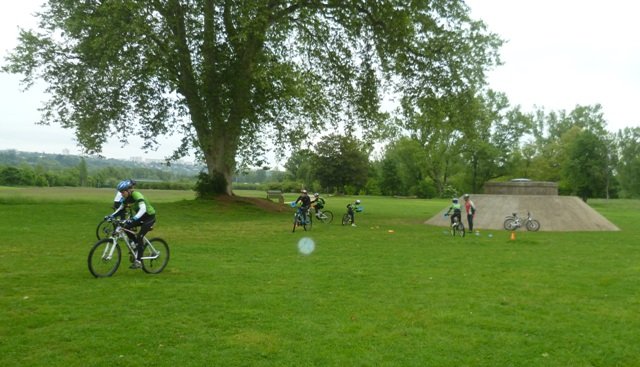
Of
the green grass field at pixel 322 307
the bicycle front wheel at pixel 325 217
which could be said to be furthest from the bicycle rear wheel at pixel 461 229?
the bicycle front wheel at pixel 325 217

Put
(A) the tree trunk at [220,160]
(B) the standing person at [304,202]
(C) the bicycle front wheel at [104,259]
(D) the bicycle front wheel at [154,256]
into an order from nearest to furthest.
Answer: (C) the bicycle front wheel at [104,259] < (D) the bicycle front wheel at [154,256] < (B) the standing person at [304,202] < (A) the tree trunk at [220,160]

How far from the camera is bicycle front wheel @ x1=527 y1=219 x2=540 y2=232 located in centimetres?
2494

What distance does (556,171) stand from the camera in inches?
3034

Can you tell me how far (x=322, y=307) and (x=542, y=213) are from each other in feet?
70.4

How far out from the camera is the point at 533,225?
2500 centimetres

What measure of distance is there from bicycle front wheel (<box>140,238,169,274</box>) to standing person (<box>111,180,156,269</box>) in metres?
0.17

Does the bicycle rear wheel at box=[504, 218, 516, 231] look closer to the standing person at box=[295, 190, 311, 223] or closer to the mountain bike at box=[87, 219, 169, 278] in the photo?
the standing person at box=[295, 190, 311, 223]

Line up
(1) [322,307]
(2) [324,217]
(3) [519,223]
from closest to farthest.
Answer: (1) [322,307] < (3) [519,223] < (2) [324,217]

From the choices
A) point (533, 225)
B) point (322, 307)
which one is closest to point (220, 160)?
point (533, 225)

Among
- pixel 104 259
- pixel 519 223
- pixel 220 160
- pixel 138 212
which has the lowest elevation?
pixel 104 259

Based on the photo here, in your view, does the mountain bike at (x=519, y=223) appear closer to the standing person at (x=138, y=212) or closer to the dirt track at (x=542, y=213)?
the dirt track at (x=542, y=213)

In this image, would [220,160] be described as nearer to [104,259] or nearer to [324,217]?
[324,217]

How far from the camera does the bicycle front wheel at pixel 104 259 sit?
10.1 m

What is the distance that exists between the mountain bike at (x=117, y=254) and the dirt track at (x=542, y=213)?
18572 mm
